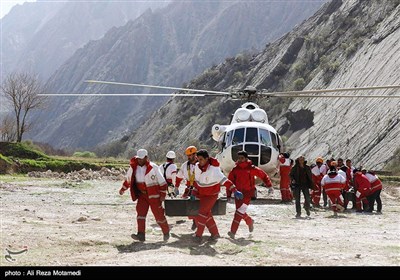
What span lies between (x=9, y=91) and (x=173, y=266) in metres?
47.5

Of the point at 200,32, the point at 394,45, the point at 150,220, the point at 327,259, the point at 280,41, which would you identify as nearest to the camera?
the point at 327,259

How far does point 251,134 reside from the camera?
658 inches

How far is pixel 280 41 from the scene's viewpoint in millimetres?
84250

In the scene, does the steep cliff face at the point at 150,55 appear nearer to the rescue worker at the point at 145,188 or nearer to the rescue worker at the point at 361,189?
the rescue worker at the point at 361,189

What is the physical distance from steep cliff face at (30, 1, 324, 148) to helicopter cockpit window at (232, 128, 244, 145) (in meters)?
124

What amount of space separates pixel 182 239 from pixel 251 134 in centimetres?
759

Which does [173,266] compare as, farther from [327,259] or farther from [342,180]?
[342,180]

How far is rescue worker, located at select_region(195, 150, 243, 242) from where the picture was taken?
30.8 ft

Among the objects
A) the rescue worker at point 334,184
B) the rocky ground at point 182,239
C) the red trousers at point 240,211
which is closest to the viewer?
the rocky ground at point 182,239

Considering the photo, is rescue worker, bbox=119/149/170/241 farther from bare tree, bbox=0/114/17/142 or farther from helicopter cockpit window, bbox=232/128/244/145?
bare tree, bbox=0/114/17/142

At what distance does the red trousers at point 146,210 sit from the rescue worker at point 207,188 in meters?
0.65

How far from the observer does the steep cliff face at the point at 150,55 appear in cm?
15050

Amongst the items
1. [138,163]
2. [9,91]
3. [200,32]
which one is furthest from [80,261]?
[200,32]

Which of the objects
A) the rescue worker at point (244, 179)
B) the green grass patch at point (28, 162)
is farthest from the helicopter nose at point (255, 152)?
the green grass patch at point (28, 162)
